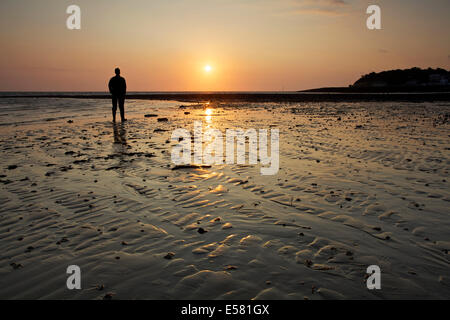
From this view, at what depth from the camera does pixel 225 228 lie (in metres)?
5.25

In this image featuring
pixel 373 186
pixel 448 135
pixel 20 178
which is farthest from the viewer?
pixel 448 135

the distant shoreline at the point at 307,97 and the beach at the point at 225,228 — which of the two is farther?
the distant shoreline at the point at 307,97

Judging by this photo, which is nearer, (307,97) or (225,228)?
(225,228)

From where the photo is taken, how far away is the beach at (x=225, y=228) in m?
3.70

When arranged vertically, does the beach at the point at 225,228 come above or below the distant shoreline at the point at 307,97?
below

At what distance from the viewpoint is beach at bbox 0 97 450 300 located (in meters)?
3.70

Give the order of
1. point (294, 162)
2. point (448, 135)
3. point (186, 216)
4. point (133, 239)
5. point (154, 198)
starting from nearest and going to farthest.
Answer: point (133, 239) → point (186, 216) → point (154, 198) → point (294, 162) → point (448, 135)

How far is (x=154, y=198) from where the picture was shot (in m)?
6.69

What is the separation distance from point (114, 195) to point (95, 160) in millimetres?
3980

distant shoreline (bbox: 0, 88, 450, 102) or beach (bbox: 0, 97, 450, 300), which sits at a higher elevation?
distant shoreline (bbox: 0, 88, 450, 102)

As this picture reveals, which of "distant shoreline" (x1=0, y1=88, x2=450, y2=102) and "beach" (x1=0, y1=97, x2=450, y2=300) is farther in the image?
A: "distant shoreline" (x1=0, y1=88, x2=450, y2=102)

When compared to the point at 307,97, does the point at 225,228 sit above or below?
below
